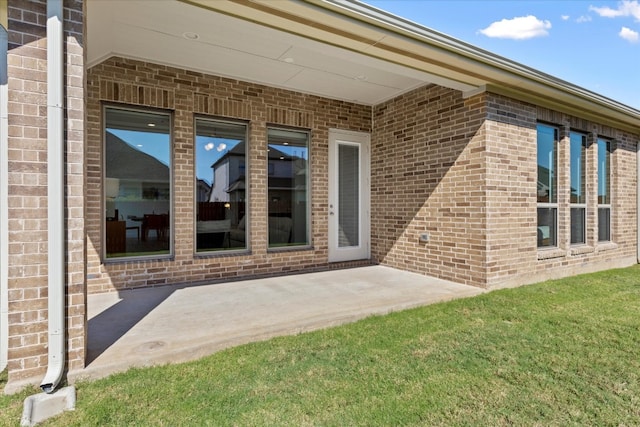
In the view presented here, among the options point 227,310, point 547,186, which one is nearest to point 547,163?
point 547,186

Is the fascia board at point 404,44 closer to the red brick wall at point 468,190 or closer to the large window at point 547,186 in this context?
the red brick wall at point 468,190

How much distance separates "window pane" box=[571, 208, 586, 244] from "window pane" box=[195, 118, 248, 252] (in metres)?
5.82

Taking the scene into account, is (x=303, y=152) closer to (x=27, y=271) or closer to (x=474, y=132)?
(x=474, y=132)

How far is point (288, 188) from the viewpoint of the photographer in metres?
5.95

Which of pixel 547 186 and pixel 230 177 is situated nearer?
pixel 230 177

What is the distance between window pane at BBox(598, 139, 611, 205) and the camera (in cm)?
672

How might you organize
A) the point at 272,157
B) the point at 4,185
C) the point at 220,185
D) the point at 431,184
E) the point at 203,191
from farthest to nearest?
the point at 272,157
the point at 431,184
the point at 220,185
the point at 203,191
the point at 4,185

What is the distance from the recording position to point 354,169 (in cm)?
666

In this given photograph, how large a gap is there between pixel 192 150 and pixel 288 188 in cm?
170

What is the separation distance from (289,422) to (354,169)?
5.22 m

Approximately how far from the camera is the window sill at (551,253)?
5363mm

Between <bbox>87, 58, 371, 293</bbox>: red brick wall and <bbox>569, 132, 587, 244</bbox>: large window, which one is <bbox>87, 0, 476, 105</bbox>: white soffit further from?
<bbox>569, 132, 587, 244</bbox>: large window

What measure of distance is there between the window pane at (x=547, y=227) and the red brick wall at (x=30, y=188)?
20.1 feet

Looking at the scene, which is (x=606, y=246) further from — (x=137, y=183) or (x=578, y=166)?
(x=137, y=183)
